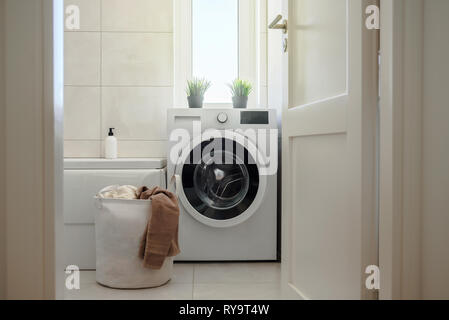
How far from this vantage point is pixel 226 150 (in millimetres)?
2441

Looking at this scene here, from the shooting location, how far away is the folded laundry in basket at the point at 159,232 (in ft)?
6.52

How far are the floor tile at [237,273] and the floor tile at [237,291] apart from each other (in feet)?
0.23

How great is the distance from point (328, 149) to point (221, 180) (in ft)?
3.85

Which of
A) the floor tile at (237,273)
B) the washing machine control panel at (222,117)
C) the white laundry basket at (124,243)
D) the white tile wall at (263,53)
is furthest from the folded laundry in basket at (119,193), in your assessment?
the white tile wall at (263,53)

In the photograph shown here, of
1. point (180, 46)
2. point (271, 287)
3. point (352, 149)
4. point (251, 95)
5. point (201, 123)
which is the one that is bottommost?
point (271, 287)

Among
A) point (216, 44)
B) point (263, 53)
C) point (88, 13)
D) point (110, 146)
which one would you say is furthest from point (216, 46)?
point (110, 146)

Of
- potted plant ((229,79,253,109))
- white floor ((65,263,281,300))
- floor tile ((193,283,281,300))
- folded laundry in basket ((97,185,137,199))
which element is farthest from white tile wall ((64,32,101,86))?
floor tile ((193,283,281,300))

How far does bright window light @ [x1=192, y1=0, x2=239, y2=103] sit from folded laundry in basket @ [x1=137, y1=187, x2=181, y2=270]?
1271 mm
